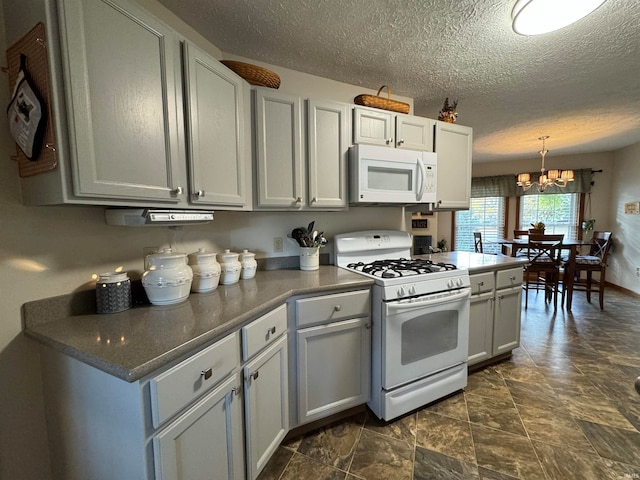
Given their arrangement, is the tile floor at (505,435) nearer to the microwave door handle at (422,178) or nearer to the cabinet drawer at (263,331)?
the cabinet drawer at (263,331)

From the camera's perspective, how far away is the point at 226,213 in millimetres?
1922

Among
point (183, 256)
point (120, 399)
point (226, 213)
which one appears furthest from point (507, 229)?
point (120, 399)

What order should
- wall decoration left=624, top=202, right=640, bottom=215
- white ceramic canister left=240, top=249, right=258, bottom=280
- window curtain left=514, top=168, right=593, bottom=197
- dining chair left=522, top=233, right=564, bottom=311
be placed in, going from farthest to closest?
window curtain left=514, top=168, right=593, bottom=197 → wall decoration left=624, top=202, right=640, bottom=215 → dining chair left=522, top=233, right=564, bottom=311 → white ceramic canister left=240, top=249, right=258, bottom=280

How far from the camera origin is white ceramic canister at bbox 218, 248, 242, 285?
162cm

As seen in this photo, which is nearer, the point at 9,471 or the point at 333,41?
the point at 9,471

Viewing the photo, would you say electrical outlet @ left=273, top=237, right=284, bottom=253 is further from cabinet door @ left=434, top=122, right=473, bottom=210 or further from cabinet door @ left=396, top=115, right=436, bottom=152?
cabinet door @ left=434, top=122, right=473, bottom=210

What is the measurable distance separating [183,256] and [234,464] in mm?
906

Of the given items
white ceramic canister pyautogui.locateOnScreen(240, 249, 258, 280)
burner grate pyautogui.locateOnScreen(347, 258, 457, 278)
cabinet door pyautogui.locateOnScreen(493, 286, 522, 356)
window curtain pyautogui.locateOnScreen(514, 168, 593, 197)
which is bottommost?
cabinet door pyautogui.locateOnScreen(493, 286, 522, 356)

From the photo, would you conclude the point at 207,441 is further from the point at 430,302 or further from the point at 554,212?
the point at 554,212

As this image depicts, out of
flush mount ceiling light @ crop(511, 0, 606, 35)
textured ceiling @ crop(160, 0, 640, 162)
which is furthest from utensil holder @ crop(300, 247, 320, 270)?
flush mount ceiling light @ crop(511, 0, 606, 35)

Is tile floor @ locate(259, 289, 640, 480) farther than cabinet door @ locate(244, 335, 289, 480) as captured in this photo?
Yes

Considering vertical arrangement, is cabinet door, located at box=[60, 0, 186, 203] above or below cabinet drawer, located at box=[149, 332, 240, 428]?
above

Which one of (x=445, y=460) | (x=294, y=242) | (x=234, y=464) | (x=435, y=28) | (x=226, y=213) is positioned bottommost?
(x=445, y=460)

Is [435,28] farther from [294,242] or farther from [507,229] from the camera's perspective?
[507,229]
